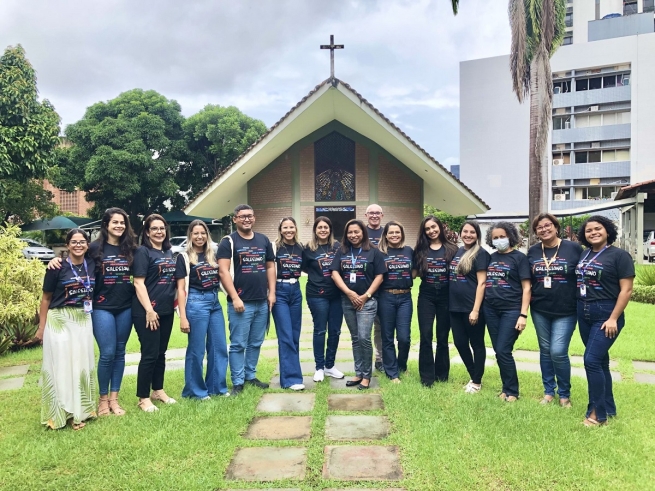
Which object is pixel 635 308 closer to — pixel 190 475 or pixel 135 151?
pixel 190 475

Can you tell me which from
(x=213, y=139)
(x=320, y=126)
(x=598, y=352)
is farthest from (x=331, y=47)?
(x=213, y=139)

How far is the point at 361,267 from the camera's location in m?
4.54

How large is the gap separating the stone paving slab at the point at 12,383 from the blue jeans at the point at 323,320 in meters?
3.09

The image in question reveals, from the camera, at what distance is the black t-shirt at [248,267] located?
440 centimetres

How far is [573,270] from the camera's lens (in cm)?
389

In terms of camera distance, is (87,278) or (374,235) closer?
(87,278)

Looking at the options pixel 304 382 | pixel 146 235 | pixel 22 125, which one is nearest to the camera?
pixel 146 235

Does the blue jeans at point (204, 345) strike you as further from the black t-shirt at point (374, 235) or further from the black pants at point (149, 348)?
the black t-shirt at point (374, 235)

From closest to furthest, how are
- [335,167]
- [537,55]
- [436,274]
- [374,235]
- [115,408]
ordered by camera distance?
[115,408], [436,274], [374,235], [335,167], [537,55]

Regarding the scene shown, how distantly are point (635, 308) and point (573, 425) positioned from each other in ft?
23.4

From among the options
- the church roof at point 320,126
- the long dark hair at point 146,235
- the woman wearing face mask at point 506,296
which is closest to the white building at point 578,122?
the church roof at point 320,126

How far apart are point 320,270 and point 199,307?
3.89ft

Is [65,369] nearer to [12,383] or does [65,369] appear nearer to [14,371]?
[12,383]

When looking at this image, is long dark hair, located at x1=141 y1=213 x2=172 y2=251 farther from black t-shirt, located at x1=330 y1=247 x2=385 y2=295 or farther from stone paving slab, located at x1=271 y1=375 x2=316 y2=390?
stone paving slab, located at x1=271 y1=375 x2=316 y2=390
